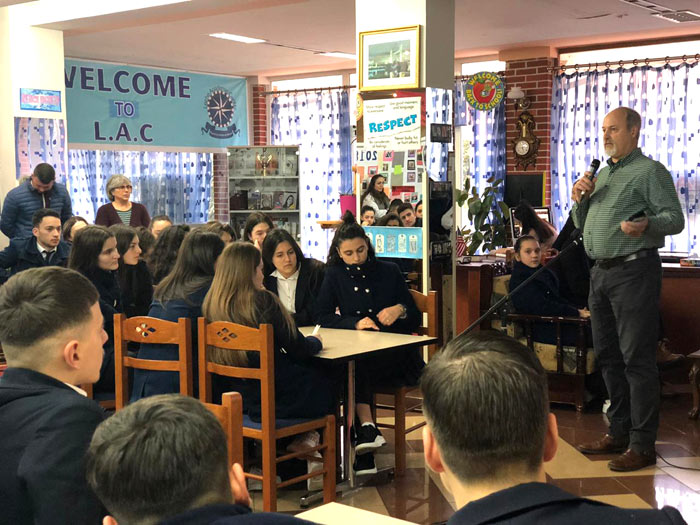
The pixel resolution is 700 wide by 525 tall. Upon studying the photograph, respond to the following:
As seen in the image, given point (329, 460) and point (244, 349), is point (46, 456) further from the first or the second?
point (329, 460)

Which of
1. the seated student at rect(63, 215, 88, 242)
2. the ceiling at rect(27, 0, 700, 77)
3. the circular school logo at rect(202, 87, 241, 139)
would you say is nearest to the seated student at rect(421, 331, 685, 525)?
the seated student at rect(63, 215, 88, 242)

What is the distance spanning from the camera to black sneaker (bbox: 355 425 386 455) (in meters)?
4.21

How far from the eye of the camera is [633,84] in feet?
31.6

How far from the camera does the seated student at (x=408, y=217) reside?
5934 millimetres

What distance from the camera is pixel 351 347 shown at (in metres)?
3.99

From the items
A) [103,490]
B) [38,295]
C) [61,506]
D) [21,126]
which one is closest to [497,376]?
[103,490]

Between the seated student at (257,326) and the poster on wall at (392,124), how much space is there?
2.31 m

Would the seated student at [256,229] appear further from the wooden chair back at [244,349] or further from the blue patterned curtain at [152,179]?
the blue patterned curtain at [152,179]

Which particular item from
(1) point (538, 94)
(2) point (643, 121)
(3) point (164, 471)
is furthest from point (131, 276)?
(2) point (643, 121)

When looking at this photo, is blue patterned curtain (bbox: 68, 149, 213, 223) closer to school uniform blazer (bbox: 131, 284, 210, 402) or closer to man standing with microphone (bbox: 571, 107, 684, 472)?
school uniform blazer (bbox: 131, 284, 210, 402)

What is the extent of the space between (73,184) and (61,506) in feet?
32.9

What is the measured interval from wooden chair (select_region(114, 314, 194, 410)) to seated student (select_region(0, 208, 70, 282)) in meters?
2.18

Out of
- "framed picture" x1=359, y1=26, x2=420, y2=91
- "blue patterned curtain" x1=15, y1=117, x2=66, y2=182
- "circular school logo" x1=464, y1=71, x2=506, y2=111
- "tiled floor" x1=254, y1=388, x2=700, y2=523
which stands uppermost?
"circular school logo" x1=464, y1=71, x2=506, y2=111

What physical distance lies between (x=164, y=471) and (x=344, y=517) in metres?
0.80
